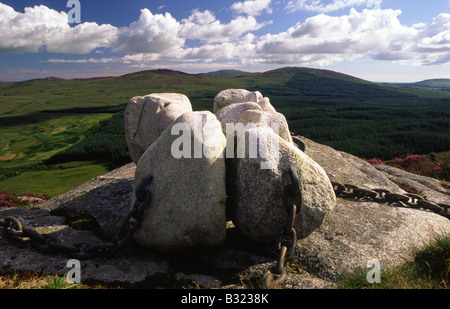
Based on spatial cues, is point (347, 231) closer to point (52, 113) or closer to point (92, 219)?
point (92, 219)

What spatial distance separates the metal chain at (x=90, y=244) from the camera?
209 inches

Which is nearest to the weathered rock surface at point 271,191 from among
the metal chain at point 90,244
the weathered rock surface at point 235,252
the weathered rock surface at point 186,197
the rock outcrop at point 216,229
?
the rock outcrop at point 216,229

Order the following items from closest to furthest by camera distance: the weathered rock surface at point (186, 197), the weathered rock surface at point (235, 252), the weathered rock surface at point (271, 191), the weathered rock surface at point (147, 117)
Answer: the weathered rock surface at point (235, 252), the weathered rock surface at point (186, 197), the weathered rock surface at point (271, 191), the weathered rock surface at point (147, 117)

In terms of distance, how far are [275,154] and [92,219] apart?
5.41 m

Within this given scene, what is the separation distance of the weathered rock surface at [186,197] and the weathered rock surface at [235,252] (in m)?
0.43

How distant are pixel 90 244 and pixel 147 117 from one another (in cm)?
569

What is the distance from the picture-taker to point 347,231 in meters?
6.84

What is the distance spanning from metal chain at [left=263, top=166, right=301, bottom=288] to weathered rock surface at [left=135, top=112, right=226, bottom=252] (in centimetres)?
136

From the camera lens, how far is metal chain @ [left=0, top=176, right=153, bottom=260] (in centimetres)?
531

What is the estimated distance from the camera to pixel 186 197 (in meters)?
5.55

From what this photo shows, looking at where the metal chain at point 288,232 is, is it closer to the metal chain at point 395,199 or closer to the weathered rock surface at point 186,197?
the weathered rock surface at point 186,197

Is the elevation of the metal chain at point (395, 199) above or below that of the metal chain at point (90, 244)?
below

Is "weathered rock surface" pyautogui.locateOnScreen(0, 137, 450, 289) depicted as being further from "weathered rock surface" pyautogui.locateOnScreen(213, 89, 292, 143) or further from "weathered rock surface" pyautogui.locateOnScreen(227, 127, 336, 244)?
"weathered rock surface" pyautogui.locateOnScreen(213, 89, 292, 143)
